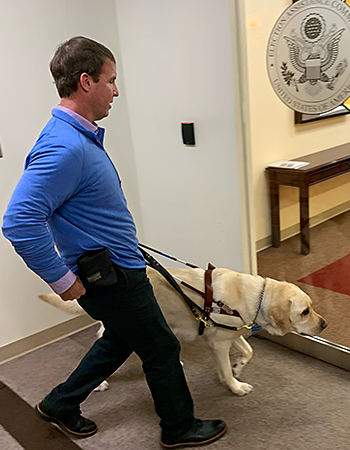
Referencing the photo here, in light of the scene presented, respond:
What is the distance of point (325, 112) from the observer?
2.11 m

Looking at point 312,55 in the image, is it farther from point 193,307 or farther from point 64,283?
point 64,283

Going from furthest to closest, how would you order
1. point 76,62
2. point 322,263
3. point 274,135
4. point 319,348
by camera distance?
1. point 322,263
2. point 274,135
3. point 319,348
4. point 76,62

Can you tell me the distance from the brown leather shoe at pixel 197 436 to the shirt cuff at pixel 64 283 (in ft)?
2.68

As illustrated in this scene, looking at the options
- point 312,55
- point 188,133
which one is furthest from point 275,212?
point 312,55

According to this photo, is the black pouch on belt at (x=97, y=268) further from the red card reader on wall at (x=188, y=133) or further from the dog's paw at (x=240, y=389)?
the red card reader on wall at (x=188, y=133)

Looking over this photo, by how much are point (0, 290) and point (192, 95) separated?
5.17ft

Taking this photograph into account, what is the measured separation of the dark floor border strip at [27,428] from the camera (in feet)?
6.51

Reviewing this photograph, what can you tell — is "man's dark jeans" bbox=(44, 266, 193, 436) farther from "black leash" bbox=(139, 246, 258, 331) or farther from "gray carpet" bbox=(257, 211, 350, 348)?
"gray carpet" bbox=(257, 211, 350, 348)

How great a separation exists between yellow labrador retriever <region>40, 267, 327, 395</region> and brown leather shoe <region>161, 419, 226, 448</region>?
28 cm

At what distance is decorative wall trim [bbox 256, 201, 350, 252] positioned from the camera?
240 cm

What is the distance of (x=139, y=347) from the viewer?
1.72m

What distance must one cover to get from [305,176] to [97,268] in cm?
135

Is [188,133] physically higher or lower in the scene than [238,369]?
higher

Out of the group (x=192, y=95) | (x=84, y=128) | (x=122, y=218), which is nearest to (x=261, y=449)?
(x=122, y=218)
